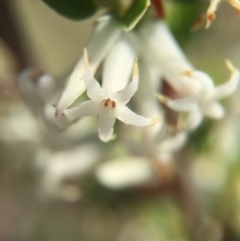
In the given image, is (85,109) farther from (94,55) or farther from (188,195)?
(188,195)

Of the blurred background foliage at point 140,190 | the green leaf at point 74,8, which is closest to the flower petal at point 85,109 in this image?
the green leaf at point 74,8

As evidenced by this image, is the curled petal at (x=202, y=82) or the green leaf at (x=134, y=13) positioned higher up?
the green leaf at (x=134, y=13)

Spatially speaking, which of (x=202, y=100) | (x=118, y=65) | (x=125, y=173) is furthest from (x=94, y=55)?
(x=125, y=173)

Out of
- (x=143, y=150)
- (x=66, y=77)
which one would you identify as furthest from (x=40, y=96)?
(x=143, y=150)

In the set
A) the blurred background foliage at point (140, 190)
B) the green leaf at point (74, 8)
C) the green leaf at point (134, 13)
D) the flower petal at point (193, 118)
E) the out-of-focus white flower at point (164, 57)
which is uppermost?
the green leaf at point (134, 13)

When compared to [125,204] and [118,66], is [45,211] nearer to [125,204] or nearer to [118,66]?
[125,204]

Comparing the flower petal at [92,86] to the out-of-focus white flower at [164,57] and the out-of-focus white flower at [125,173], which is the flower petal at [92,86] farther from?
the out-of-focus white flower at [125,173]

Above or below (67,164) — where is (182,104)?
above

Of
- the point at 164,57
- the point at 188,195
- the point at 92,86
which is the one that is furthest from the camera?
the point at 188,195
